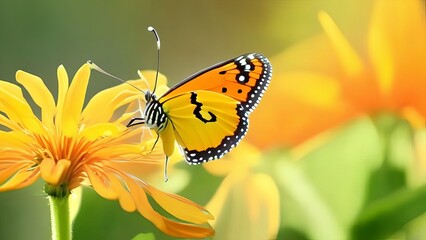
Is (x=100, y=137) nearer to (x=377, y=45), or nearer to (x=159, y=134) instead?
(x=159, y=134)

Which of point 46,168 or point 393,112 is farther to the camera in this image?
point 393,112

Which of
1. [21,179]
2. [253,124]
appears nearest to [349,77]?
[253,124]

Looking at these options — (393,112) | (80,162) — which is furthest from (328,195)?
(80,162)

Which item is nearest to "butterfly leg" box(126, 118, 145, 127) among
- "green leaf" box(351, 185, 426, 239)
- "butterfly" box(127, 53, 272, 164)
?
"butterfly" box(127, 53, 272, 164)

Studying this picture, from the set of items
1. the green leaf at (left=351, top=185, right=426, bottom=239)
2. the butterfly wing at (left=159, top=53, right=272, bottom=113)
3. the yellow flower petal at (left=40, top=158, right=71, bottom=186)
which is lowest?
the green leaf at (left=351, top=185, right=426, bottom=239)

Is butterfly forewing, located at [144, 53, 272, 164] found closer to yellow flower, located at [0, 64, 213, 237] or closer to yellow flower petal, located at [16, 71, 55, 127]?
yellow flower, located at [0, 64, 213, 237]

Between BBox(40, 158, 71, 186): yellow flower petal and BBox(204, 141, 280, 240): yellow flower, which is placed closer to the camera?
BBox(40, 158, 71, 186): yellow flower petal
